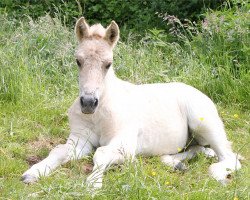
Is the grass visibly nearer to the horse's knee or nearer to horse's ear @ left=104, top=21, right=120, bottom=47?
the horse's knee

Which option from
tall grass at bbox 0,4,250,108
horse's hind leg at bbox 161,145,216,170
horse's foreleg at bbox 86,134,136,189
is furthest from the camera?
tall grass at bbox 0,4,250,108

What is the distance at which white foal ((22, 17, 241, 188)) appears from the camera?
6.00 metres

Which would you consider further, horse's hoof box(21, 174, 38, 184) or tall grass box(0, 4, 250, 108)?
tall grass box(0, 4, 250, 108)

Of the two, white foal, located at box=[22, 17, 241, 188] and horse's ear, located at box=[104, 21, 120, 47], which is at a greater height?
horse's ear, located at box=[104, 21, 120, 47]

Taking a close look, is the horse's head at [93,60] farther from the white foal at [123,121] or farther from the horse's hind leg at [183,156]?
the horse's hind leg at [183,156]

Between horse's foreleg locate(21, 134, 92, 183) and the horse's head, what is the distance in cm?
53

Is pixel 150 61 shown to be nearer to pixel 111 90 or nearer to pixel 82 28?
pixel 111 90

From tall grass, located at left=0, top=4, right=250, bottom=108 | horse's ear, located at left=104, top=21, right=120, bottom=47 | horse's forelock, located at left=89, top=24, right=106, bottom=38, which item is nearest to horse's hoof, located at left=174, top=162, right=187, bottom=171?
horse's ear, located at left=104, top=21, right=120, bottom=47

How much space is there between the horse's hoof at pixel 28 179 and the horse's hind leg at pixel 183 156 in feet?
4.54

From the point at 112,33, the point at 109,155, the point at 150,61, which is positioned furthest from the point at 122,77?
the point at 109,155

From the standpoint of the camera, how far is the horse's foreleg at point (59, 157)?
5898 mm

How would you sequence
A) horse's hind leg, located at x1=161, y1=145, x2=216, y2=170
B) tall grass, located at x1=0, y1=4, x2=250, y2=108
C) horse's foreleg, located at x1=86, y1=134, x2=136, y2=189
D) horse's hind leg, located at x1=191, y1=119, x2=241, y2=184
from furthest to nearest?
tall grass, located at x1=0, y1=4, x2=250, y2=108 < horse's hind leg, located at x1=191, y1=119, x2=241, y2=184 < horse's hind leg, located at x1=161, y1=145, x2=216, y2=170 < horse's foreleg, located at x1=86, y1=134, x2=136, y2=189

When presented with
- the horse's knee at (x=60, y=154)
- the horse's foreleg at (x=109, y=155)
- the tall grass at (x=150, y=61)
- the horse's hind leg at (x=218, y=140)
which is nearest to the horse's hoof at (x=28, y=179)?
the horse's knee at (x=60, y=154)

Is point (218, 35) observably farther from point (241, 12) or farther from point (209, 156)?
point (209, 156)
